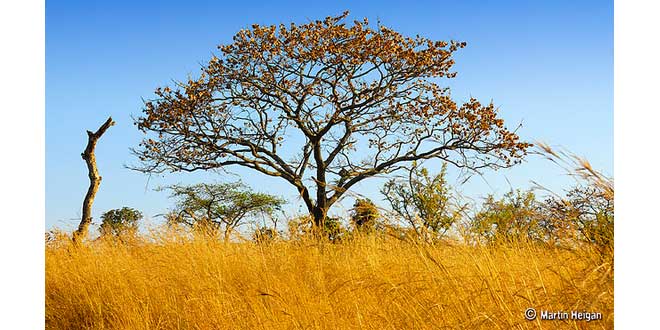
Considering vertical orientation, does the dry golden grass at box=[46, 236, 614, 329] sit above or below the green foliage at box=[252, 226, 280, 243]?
below

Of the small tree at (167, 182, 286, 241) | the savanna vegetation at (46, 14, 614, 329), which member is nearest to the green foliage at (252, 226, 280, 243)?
the savanna vegetation at (46, 14, 614, 329)

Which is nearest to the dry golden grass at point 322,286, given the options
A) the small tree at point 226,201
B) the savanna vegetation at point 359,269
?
the savanna vegetation at point 359,269

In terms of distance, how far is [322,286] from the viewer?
5.13 meters

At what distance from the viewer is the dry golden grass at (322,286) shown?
3881 mm

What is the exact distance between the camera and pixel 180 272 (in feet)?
19.5

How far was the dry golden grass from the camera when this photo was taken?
→ 3.88m

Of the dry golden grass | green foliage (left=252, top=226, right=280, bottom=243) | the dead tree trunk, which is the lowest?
the dry golden grass
